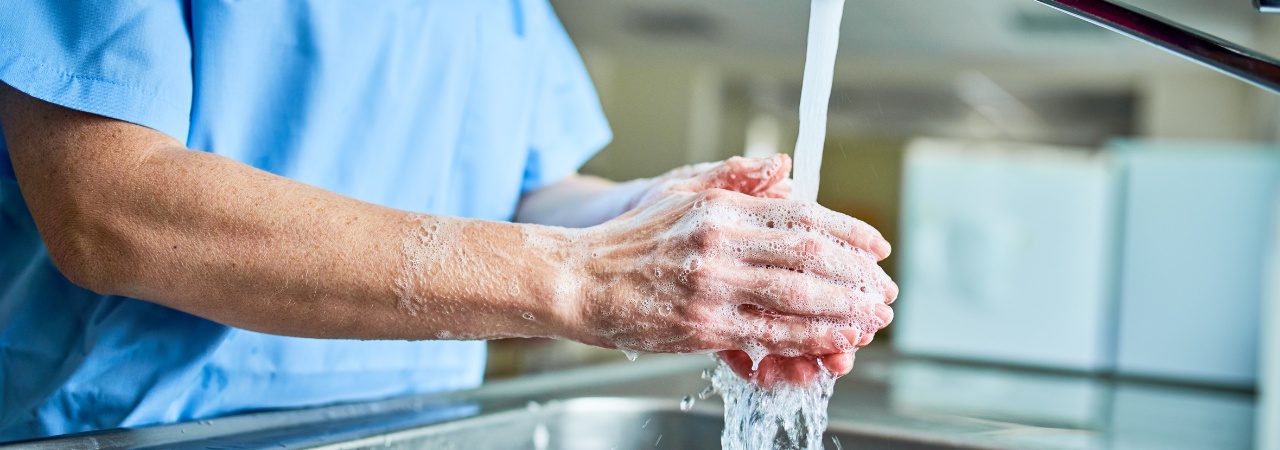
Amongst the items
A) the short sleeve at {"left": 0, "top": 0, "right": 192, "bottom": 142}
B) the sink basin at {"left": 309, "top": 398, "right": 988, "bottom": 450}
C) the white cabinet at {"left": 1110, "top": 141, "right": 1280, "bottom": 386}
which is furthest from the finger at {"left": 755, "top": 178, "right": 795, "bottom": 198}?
the white cabinet at {"left": 1110, "top": 141, "right": 1280, "bottom": 386}

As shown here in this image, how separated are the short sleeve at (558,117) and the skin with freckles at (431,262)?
38 centimetres

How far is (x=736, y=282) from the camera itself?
1.29 feet

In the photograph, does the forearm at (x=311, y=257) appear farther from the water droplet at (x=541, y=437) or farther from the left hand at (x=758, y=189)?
the water droplet at (x=541, y=437)

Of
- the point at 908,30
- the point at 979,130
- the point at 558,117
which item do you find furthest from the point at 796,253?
the point at 979,130

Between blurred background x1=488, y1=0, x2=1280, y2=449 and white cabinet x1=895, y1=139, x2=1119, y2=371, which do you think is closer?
blurred background x1=488, y1=0, x2=1280, y2=449

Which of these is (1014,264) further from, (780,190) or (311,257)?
(311,257)

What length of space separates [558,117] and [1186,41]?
1.77 feet

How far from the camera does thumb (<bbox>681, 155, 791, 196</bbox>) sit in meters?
0.51

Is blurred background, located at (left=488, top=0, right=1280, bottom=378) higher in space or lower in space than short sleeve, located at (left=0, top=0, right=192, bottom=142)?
higher

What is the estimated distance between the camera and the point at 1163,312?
5.53 ft

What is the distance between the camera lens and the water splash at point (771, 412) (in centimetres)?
50

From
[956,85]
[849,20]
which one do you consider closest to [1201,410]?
[849,20]

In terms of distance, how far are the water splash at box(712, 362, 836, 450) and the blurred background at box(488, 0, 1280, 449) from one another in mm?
127

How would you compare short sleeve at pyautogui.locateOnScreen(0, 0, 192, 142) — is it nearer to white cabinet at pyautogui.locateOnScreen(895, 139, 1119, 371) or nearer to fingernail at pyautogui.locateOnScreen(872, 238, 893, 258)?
fingernail at pyautogui.locateOnScreen(872, 238, 893, 258)
